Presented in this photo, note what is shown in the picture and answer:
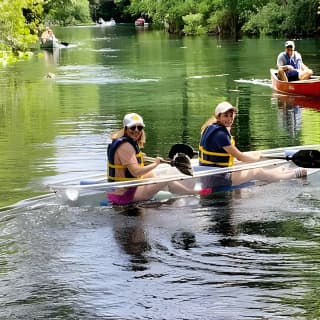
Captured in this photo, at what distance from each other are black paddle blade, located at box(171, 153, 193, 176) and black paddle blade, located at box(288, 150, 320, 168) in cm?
159

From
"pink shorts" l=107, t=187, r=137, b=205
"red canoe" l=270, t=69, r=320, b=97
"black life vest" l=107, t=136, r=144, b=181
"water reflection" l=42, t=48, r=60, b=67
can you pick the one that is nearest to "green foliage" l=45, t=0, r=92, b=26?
"water reflection" l=42, t=48, r=60, b=67

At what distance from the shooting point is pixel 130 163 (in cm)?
1079

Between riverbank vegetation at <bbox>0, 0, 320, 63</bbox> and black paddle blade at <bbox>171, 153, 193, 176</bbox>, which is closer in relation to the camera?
black paddle blade at <bbox>171, 153, 193, 176</bbox>

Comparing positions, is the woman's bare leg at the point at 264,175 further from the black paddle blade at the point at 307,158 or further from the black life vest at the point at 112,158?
the black life vest at the point at 112,158

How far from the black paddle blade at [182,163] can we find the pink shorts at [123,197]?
0.60 metres

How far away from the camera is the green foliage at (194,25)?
68062 millimetres

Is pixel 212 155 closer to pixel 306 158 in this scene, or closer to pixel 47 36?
pixel 306 158

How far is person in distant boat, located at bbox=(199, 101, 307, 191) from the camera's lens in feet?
37.1

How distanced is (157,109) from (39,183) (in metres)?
9.51

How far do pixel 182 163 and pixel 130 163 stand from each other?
2.16 feet

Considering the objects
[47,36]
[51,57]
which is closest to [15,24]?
[51,57]

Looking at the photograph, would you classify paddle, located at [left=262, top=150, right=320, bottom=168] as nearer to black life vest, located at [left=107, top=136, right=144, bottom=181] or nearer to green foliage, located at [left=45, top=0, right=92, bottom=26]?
black life vest, located at [left=107, top=136, right=144, bottom=181]

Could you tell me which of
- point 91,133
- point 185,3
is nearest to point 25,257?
point 91,133

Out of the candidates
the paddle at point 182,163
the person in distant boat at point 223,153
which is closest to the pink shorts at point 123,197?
the paddle at point 182,163
